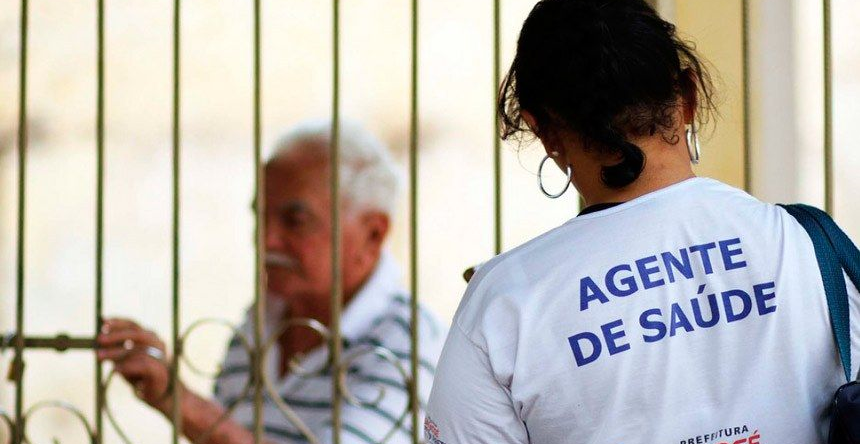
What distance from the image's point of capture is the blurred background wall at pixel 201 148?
3605 mm

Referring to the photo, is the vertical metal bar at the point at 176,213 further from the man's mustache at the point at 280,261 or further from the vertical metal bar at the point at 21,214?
the man's mustache at the point at 280,261

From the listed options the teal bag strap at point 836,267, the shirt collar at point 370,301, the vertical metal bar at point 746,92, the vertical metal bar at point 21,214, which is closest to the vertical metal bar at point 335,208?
the vertical metal bar at point 21,214

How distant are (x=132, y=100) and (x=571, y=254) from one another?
2956 millimetres

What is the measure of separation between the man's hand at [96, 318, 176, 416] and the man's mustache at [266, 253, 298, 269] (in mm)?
1097

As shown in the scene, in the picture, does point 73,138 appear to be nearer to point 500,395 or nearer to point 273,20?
point 273,20

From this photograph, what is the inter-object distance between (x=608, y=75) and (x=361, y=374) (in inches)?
83.1

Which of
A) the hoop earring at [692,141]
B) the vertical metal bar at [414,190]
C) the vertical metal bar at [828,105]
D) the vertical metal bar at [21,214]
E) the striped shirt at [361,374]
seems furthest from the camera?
the striped shirt at [361,374]

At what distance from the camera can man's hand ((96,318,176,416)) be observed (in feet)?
7.98

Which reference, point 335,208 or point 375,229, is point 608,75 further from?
point 375,229

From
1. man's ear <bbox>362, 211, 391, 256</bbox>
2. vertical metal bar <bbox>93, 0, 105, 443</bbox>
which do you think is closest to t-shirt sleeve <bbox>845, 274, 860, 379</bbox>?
vertical metal bar <bbox>93, 0, 105, 443</bbox>

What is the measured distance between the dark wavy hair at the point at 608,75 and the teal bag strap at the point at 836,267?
0.16m

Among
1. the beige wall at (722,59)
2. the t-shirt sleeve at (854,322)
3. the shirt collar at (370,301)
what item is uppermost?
the beige wall at (722,59)

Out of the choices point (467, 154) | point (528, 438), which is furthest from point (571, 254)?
point (467, 154)

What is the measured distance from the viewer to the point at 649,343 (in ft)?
3.54
